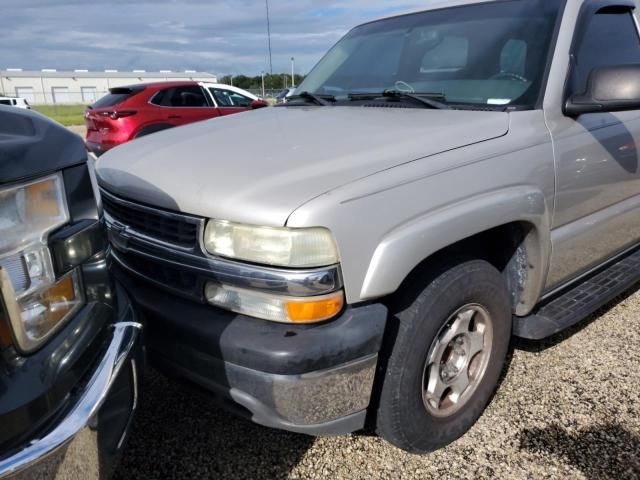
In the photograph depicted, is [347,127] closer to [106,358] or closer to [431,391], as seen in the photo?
[431,391]

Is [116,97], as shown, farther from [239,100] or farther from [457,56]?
[457,56]

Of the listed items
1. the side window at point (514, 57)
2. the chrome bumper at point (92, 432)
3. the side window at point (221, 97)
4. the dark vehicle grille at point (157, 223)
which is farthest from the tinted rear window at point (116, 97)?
the chrome bumper at point (92, 432)

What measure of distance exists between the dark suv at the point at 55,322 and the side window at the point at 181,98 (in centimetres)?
885

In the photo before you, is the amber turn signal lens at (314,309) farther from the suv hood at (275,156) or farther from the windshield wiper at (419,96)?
the windshield wiper at (419,96)

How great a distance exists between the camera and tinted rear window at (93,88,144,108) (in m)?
9.66

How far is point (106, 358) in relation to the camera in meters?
1.58

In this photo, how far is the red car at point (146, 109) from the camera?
9.41 metres

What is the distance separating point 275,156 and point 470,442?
60.2 inches

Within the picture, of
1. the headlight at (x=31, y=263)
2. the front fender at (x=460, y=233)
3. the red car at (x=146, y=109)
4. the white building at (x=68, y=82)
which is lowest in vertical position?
the white building at (x=68, y=82)

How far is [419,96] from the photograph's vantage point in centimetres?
281

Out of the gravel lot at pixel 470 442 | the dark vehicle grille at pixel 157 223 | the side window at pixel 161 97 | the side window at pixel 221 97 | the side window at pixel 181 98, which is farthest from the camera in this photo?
the side window at pixel 221 97

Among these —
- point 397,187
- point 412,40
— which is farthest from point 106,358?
point 412,40

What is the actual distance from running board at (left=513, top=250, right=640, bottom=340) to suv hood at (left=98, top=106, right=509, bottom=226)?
1012 millimetres

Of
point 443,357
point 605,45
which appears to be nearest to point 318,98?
point 605,45
